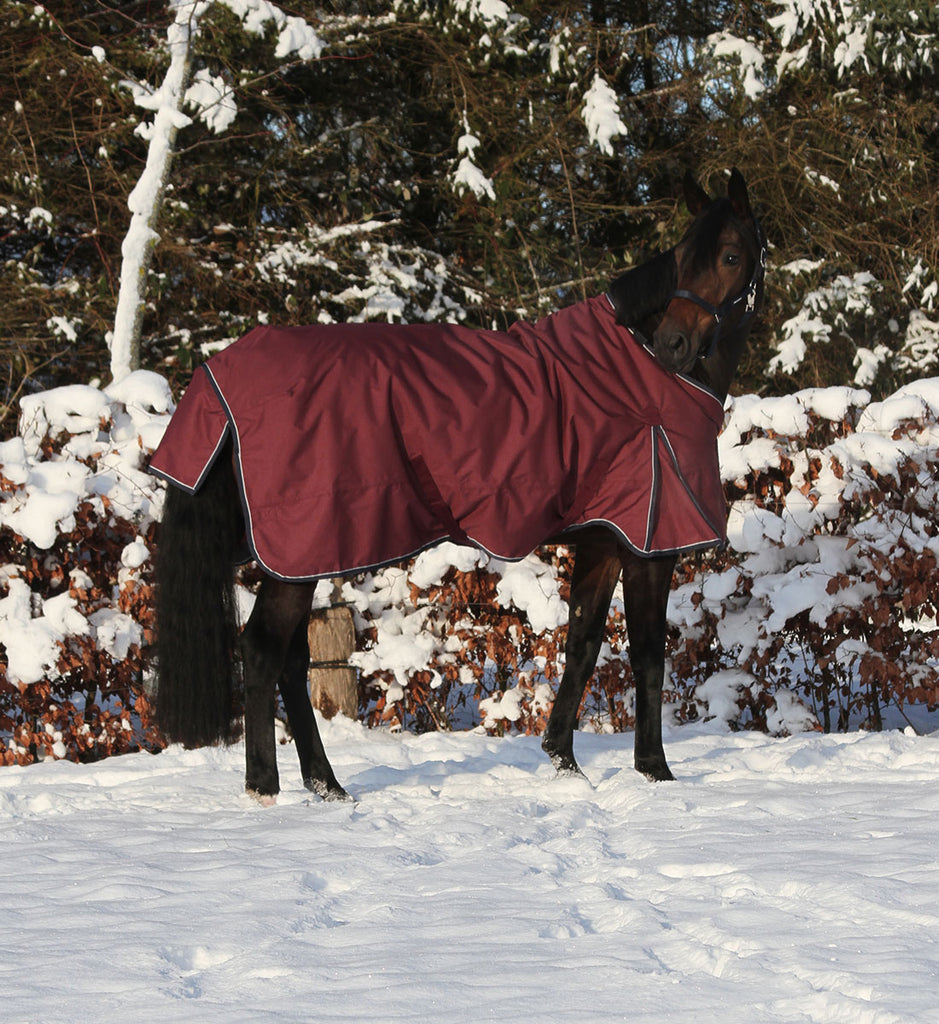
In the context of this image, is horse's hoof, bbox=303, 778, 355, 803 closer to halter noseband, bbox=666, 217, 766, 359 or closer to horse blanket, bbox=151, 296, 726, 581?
horse blanket, bbox=151, 296, 726, 581

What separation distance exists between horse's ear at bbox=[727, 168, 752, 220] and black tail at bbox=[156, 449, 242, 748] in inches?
76.5

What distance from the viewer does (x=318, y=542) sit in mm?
3525

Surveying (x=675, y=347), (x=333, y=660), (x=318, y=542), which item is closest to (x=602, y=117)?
(x=333, y=660)

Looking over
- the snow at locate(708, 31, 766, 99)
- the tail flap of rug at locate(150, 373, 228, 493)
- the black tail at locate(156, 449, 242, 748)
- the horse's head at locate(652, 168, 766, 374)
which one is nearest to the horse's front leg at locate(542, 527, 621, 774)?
the horse's head at locate(652, 168, 766, 374)

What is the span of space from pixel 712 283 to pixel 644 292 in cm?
23

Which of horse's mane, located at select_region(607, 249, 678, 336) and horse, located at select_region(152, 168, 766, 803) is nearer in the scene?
horse, located at select_region(152, 168, 766, 803)

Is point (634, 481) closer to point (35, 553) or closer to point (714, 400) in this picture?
point (714, 400)

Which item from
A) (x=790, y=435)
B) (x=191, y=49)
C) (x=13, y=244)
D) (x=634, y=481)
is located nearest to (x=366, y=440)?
(x=634, y=481)

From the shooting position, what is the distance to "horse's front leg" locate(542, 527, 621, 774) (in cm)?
419

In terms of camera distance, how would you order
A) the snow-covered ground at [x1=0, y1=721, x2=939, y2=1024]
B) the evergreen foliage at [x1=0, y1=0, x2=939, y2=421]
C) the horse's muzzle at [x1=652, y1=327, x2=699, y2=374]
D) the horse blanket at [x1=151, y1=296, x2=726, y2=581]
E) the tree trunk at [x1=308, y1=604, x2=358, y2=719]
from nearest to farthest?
the snow-covered ground at [x1=0, y1=721, x2=939, y2=1024] → the horse blanket at [x1=151, y1=296, x2=726, y2=581] → the horse's muzzle at [x1=652, y1=327, x2=699, y2=374] → the tree trunk at [x1=308, y1=604, x2=358, y2=719] → the evergreen foliage at [x1=0, y1=0, x2=939, y2=421]

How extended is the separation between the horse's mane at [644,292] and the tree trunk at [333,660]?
214 cm

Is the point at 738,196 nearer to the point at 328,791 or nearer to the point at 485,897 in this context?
the point at 328,791

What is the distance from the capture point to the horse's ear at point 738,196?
396 cm

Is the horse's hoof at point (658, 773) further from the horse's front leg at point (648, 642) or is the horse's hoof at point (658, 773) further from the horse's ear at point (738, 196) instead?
the horse's ear at point (738, 196)
